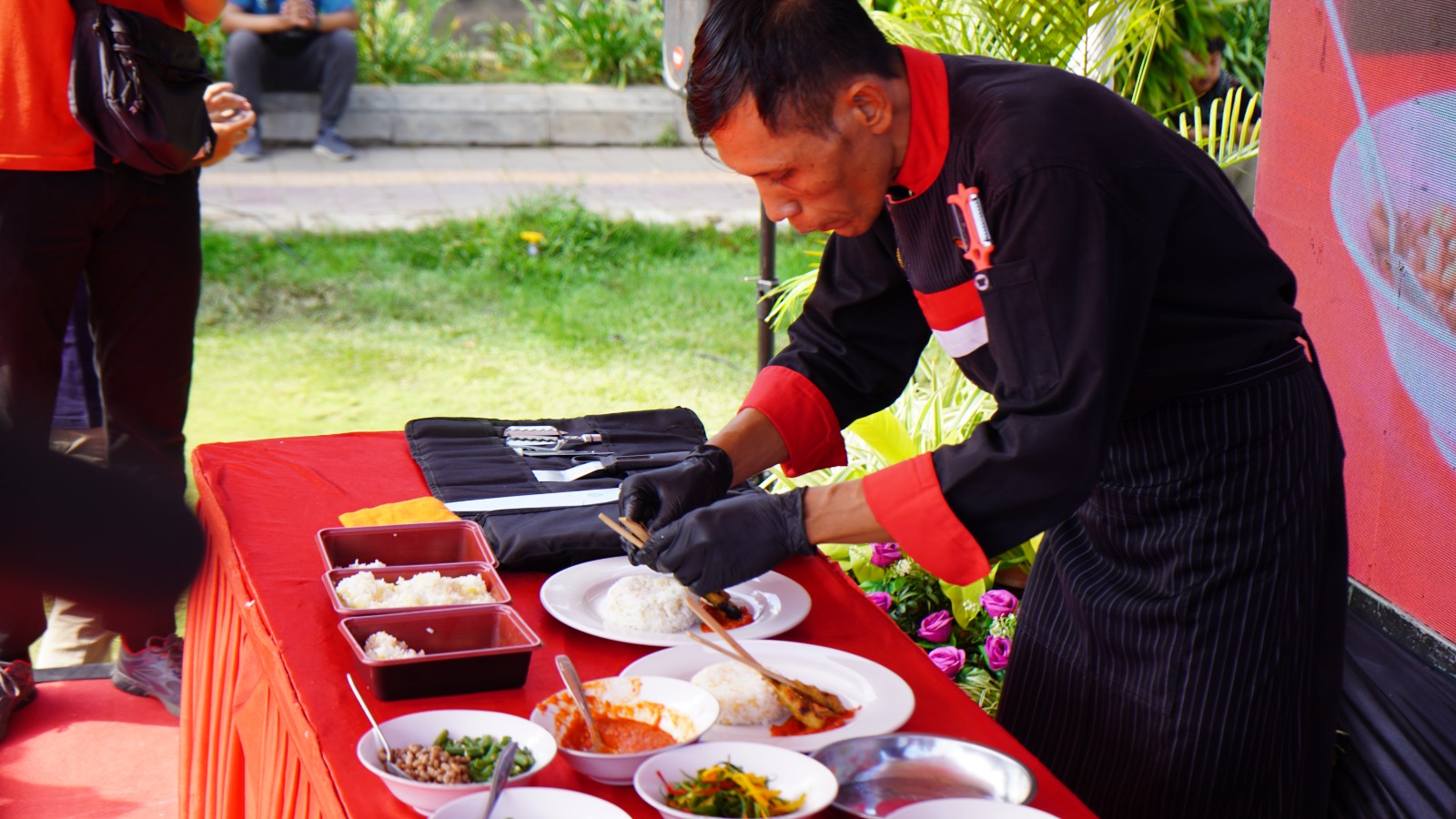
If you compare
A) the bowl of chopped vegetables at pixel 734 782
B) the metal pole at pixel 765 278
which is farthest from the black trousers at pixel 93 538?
the metal pole at pixel 765 278

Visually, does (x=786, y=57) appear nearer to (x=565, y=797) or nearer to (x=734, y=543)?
(x=734, y=543)

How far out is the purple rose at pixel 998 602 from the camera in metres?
2.68

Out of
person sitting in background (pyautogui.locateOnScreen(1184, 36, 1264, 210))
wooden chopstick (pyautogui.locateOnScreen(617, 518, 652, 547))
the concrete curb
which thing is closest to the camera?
wooden chopstick (pyautogui.locateOnScreen(617, 518, 652, 547))

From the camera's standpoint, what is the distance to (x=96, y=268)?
2.76 m

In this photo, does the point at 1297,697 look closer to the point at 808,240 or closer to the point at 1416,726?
the point at 1416,726

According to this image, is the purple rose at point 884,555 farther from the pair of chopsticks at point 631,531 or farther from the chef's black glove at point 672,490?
the pair of chopsticks at point 631,531

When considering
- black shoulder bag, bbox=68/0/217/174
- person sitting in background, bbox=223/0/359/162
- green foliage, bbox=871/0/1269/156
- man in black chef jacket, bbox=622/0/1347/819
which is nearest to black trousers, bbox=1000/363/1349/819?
man in black chef jacket, bbox=622/0/1347/819

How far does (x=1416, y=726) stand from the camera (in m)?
1.95

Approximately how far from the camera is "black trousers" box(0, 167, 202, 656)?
264cm

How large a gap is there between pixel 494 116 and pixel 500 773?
7616 millimetres

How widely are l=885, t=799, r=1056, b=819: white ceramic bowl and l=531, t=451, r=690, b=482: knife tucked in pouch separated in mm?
985

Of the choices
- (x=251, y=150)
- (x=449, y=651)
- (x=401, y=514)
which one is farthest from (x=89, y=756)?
(x=251, y=150)

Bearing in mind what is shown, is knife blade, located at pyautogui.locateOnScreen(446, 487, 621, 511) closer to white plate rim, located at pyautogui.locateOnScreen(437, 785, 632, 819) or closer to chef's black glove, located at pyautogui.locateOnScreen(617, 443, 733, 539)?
chef's black glove, located at pyautogui.locateOnScreen(617, 443, 733, 539)

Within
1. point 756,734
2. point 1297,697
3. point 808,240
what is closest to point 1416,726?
point 1297,697
